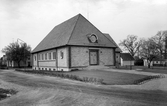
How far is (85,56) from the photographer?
2512 centimetres

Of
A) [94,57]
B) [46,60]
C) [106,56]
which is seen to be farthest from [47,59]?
[106,56]

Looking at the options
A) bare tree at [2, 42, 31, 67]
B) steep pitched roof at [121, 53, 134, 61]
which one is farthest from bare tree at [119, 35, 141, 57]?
bare tree at [2, 42, 31, 67]

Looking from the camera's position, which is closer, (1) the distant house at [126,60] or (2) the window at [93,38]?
(2) the window at [93,38]

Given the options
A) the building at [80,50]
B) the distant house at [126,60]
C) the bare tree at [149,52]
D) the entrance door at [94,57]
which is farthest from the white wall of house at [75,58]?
the distant house at [126,60]

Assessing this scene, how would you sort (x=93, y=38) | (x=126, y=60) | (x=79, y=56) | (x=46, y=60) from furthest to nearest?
(x=126, y=60), (x=46, y=60), (x=93, y=38), (x=79, y=56)

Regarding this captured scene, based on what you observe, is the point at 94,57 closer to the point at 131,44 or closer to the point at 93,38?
the point at 93,38

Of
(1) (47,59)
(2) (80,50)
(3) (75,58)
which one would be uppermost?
(2) (80,50)

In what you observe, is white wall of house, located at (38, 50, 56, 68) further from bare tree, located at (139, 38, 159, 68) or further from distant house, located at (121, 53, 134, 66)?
distant house, located at (121, 53, 134, 66)

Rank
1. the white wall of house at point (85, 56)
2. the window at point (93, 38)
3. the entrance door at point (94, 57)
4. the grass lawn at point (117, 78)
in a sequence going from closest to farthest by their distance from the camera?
the grass lawn at point (117, 78), the white wall of house at point (85, 56), the entrance door at point (94, 57), the window at point (93, 38)

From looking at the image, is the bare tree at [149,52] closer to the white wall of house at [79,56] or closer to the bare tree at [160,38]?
the bare tree at [160,38]

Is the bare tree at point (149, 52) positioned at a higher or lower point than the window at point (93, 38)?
lower

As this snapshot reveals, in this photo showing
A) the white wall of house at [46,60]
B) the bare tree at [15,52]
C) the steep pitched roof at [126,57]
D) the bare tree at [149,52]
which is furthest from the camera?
the steep pitched roof at [126,57]

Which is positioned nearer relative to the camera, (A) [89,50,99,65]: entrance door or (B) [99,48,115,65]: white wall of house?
(A) [89,50,99,65]: entrance door

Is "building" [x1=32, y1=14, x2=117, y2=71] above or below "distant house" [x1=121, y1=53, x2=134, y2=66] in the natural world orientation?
above
